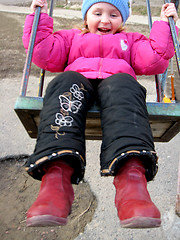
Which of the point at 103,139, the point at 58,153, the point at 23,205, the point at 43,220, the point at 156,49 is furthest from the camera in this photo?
the point at 23,205

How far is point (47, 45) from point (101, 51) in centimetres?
33

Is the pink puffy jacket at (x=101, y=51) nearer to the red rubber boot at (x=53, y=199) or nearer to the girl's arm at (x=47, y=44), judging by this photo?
the girl's arm at (x=47, y=44)

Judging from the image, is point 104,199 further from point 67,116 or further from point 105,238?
point 67,116

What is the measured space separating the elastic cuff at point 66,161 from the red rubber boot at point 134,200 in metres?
0.16

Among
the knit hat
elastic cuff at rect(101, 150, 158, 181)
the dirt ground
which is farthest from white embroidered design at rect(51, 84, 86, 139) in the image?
the dirt ground

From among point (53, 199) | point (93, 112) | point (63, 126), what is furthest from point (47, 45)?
point (53, 199)

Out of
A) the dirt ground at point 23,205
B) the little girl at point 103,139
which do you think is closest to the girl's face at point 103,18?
the little girl at point 103,139

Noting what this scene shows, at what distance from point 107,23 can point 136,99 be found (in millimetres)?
725

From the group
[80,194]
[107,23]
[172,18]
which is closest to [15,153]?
[80,194]

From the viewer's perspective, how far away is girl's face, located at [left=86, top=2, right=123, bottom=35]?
65.0 inches

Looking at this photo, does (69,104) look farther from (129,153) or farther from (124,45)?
(124,45)

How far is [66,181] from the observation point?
40.0 inches

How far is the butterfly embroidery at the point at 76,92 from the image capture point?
45.8 inches

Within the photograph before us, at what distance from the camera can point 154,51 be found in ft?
5.05
